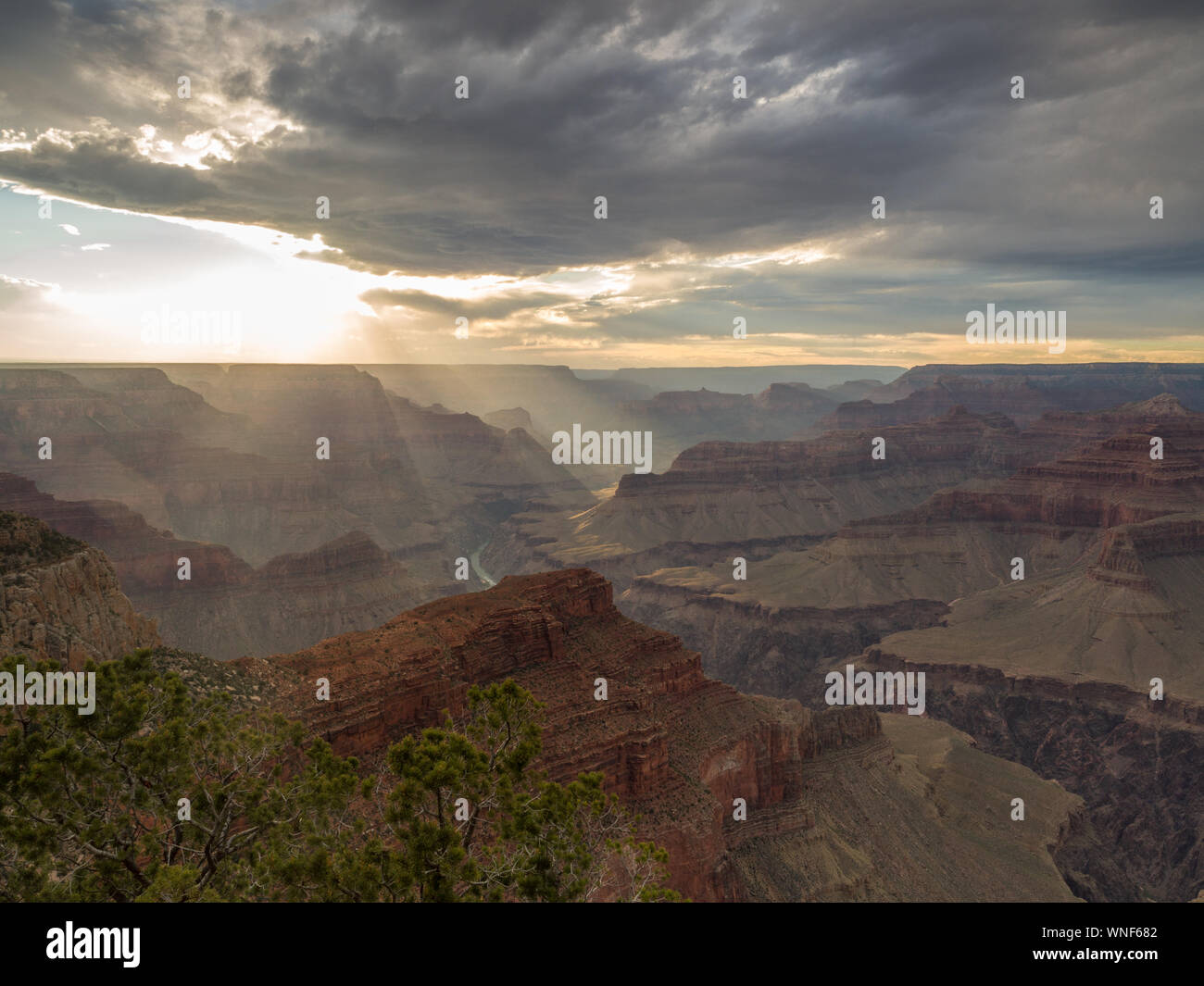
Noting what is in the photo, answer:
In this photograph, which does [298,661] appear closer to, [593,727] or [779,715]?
[593,727]

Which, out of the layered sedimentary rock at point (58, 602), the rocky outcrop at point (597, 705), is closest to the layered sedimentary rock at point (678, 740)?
the rocky outcrop at point (597, 705)

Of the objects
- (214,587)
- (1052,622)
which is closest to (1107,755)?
(1052,622)

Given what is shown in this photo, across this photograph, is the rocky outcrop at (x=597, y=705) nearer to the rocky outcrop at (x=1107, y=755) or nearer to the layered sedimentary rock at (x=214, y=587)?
the rocky outcrop at (x=1107, y=755)

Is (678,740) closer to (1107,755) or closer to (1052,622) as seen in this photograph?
(1107,755)
